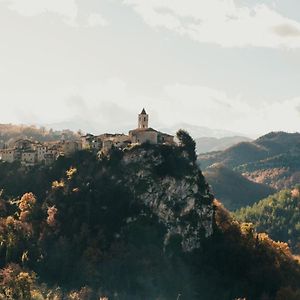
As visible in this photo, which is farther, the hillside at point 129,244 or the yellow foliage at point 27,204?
the yellow foliage at point 27,204

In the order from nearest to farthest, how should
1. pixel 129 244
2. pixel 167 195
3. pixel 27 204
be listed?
pixel 129 244 < pixel 167 195 < pixel 27 204

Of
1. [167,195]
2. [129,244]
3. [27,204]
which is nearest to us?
[129,244]

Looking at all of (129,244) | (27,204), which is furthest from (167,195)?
(27,204)

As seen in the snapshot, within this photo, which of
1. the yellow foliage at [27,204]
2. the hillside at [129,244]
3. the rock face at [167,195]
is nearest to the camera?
the hillside at [129,244]

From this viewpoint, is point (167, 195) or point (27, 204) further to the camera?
point (27, 204)

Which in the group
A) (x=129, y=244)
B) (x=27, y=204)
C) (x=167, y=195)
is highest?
(x=167, y=195)

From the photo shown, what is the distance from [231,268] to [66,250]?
56.0 meters

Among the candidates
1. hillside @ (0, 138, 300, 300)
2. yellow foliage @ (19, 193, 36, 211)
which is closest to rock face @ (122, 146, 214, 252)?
hillside @ (0, 138, 300, 300)

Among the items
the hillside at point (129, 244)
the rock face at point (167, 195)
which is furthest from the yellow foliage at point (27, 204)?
the rock face at point (167, 195)

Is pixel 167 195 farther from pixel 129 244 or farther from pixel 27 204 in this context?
pixel 27 204

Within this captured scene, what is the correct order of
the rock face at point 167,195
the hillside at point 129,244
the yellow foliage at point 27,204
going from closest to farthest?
the hillside at point 129,244 → the rock face at point 167,195 → the yellow foliage at point 27,204

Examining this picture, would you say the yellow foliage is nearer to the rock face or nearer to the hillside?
the hillside

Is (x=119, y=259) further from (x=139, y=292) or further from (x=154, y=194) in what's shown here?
(x=154, y=194)

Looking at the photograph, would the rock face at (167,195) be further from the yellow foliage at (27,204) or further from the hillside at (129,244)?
the yellow foliage at (27,204)
